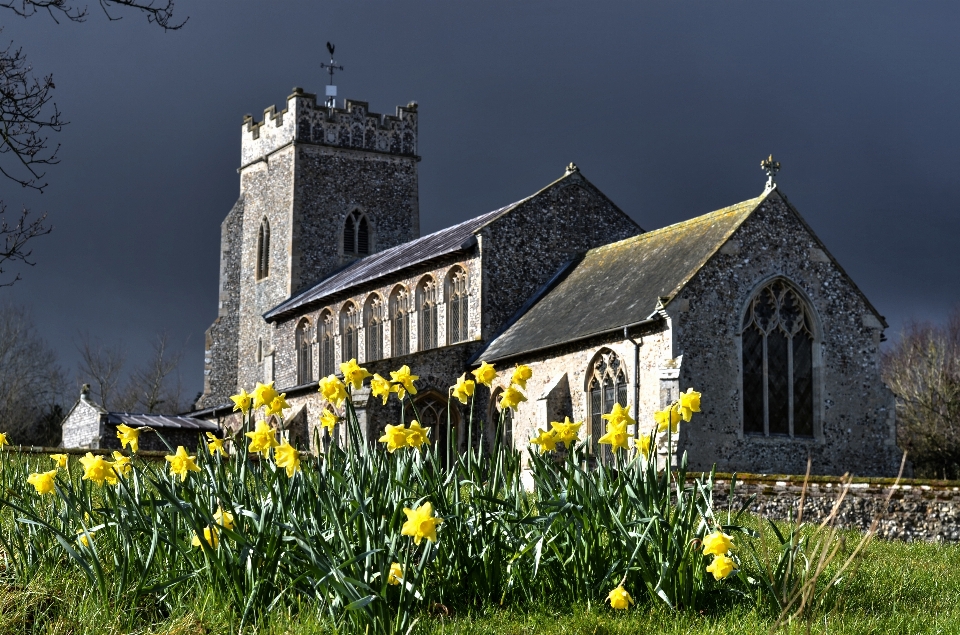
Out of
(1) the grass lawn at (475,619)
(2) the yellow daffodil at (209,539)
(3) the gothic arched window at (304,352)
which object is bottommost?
(1) the grass lawn at (475,619)

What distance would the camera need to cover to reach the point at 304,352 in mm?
40688

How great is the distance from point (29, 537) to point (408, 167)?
40070 mm

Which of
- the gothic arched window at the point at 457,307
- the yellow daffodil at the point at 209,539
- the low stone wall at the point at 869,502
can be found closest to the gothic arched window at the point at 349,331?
the gothic arched window at the point at 457,307

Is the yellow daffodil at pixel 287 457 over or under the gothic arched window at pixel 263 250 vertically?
under

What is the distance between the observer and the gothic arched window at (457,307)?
103 ft

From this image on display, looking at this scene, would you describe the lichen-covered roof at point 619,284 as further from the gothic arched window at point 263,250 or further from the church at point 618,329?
the gothic arched window at point 263,250

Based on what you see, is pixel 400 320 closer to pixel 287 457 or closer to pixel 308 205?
pixel 308 205

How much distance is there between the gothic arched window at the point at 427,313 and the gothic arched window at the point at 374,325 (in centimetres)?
223

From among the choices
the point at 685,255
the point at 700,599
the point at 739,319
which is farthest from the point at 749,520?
the point at 685,255

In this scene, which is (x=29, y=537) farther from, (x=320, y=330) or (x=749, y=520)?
(x=320, y=330)

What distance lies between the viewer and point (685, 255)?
1010 inches

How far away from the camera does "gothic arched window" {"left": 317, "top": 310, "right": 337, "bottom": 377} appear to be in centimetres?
3866

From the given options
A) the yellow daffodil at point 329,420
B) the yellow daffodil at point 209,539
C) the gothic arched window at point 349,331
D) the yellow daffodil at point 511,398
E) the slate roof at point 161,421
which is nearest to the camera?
the yellow daffodil at point 209,539

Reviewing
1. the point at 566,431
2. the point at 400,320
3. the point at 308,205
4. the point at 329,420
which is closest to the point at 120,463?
the point at 329,420
